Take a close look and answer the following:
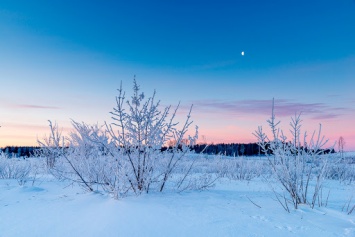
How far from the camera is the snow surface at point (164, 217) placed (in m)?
2.57

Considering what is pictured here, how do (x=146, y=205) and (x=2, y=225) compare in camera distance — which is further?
(x=146, y=205)

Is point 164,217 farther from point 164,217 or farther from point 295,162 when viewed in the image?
point 295,162

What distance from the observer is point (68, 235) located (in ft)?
8.38

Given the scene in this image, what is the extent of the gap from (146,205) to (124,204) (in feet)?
0.81

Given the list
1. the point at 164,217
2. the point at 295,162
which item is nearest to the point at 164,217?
the point at 164,217

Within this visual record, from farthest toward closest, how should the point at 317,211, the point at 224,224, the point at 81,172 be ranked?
1. the point at 81,172
2. the point at 317,211
3. the point at 224,224

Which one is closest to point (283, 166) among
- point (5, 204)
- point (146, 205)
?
point (146, 205)

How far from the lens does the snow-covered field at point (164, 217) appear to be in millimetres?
2568

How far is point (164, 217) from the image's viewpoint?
9.50 feet

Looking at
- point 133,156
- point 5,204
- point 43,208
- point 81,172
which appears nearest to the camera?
point 43,208

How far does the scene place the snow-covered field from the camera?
2.57m

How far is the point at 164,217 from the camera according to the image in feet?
9.50

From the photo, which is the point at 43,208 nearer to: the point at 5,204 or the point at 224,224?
the point at 5,204

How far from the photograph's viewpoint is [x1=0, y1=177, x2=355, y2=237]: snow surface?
8.43 ft
